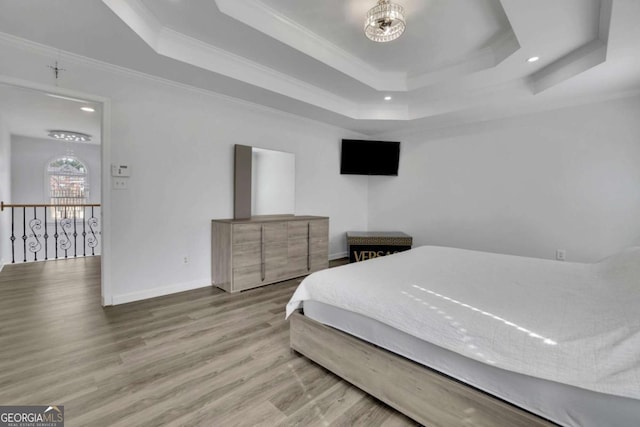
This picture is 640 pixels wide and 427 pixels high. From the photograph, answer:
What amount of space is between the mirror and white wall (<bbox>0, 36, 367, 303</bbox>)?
14 cm

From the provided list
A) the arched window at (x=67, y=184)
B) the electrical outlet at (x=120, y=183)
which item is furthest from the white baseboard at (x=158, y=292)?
the arched window at (x=67, y=184)

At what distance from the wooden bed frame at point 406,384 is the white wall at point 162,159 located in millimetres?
2141

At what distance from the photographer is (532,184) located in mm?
3846

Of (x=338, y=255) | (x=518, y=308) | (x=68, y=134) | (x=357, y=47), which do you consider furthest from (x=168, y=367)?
(x=68, y=134)

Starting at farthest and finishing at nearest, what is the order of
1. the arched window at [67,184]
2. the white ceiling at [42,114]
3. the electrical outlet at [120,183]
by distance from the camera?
the arched window at [67,184], the white ceiling at [42,114], the electrical outlet at [120,183]

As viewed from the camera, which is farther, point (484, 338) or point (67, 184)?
point (67, 184)

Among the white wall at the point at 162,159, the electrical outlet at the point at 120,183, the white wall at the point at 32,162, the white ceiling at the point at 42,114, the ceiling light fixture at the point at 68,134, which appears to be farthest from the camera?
the white wall at the point at 32,162

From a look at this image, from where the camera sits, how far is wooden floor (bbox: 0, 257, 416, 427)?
148 cm

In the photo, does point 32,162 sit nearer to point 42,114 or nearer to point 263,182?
point 42,114

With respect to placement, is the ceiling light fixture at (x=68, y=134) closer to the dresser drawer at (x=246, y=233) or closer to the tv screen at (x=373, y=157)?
the dresser drawer at (x=246, y=233)

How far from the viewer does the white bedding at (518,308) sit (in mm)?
1001

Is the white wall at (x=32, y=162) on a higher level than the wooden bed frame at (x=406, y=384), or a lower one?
higher

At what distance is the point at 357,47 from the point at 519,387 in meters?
3.17

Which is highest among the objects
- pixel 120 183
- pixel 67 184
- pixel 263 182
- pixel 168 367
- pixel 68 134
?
pixel 68 134
